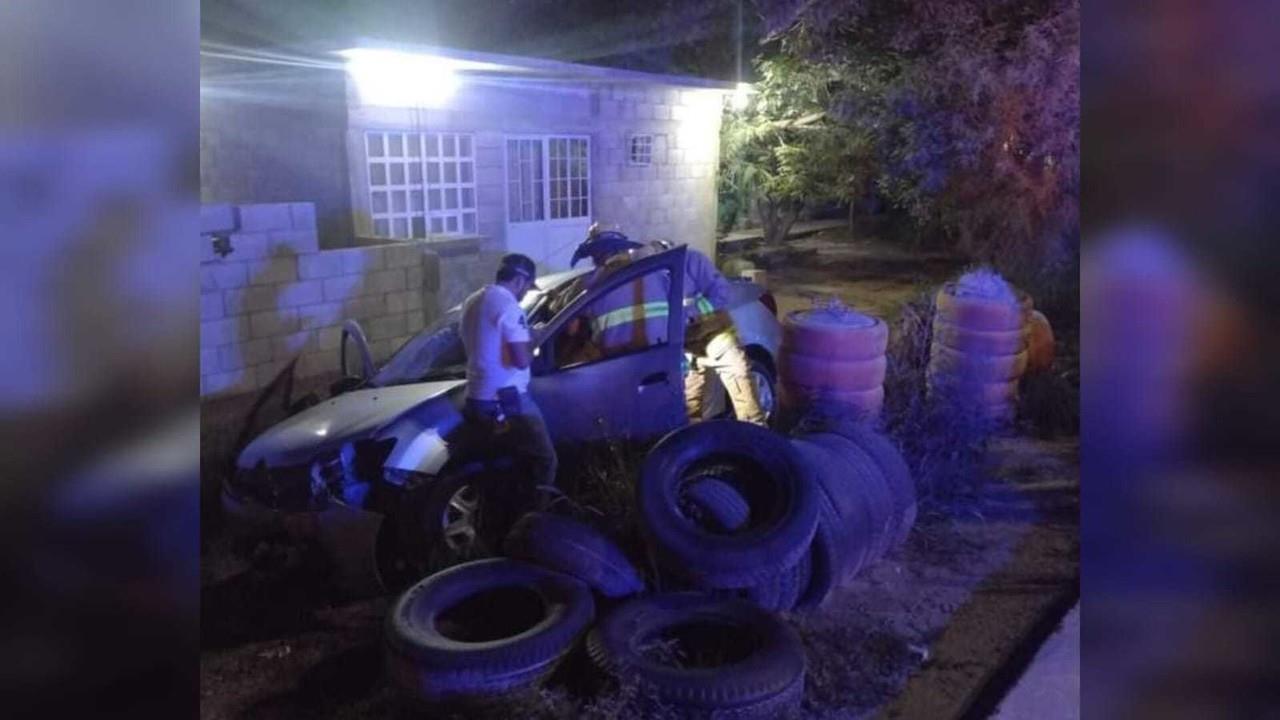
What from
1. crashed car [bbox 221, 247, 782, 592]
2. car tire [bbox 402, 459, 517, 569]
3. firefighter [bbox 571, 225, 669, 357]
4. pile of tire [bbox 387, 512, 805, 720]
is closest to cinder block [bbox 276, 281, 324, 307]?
crashed car [bbox 221, 247, 782, 592]

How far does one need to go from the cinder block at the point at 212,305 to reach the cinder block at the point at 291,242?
55cm

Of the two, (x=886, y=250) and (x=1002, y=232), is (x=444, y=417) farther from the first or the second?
(x=886, y=250)

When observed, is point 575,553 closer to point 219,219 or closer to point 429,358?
point 429,358

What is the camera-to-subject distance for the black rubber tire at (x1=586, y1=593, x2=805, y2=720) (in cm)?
365

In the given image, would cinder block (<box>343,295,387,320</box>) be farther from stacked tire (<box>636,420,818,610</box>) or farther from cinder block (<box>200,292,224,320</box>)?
stacked tire (<box>636,420,818,610</box>)

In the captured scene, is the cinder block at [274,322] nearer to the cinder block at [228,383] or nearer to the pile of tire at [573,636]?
the cinder block at [228,383]

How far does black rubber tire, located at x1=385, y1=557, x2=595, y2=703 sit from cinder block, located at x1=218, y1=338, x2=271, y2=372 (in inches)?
169

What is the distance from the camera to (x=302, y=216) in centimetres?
821

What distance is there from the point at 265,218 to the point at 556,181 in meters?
4.07

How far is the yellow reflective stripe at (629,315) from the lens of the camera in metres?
5.86

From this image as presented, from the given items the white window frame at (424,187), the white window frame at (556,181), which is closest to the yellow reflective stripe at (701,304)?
the white window frame at (424,187)

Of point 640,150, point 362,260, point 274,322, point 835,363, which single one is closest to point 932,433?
point 835,363

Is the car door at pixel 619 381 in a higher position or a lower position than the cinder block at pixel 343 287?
lower

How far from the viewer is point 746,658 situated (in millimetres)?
4008
